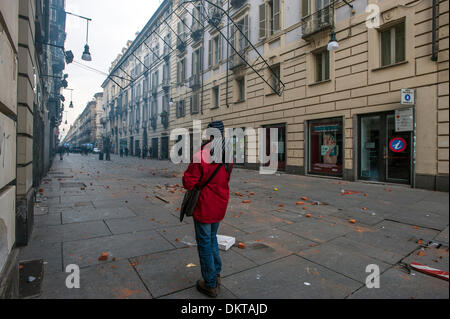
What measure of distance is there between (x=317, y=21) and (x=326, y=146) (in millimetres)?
6031

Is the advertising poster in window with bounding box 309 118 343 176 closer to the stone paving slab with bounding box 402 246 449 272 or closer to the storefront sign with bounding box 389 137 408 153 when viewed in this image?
the storefront sign with bounding box 389 137 408 153

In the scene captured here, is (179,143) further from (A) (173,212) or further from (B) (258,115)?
(A) (173,212)

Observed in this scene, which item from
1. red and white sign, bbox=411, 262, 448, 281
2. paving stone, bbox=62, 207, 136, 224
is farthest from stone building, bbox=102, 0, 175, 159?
red and white sign, bbox=411, 262, 448, 281

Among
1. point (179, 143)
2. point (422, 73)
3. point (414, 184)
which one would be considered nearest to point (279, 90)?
point (422, 73)

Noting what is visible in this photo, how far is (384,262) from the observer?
329 cm

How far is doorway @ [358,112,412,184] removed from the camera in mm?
9703

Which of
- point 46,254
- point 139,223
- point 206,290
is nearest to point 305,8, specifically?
point 139,223

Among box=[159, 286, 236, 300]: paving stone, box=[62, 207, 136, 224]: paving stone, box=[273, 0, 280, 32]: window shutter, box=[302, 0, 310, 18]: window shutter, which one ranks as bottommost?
box=[159, 286, 236, 300]: paving stone

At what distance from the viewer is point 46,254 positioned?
3455 millimetres

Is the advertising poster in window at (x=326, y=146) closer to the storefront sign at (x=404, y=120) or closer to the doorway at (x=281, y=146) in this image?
the doorway at (x=281, y=146)

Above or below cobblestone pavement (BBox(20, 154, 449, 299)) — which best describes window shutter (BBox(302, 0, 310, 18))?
above

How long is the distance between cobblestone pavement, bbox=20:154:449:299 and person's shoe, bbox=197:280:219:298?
0.27 feet

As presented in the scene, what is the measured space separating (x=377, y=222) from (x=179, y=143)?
82.4 feet

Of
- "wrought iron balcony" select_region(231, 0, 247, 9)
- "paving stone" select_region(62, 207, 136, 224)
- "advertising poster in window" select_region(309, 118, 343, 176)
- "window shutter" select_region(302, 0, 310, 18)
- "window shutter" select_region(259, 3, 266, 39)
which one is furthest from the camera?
"wrought iron balcony" select_region(231, 0, 247, 9)
